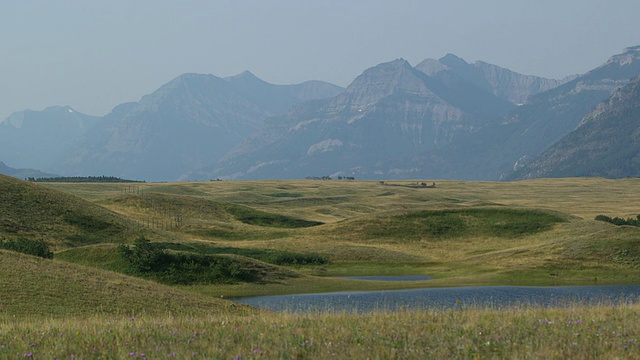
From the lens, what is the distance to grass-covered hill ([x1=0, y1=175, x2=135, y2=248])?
298 ft

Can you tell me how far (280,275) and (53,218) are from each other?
45.5 metres

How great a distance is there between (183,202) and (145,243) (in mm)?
84735

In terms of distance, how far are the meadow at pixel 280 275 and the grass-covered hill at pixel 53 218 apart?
32 centimetres

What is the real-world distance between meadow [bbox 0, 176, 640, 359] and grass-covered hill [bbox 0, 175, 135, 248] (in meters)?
0.32

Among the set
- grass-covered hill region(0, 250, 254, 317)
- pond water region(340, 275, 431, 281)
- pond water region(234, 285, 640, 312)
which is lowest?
pond water region(340, 275, 431, 281)

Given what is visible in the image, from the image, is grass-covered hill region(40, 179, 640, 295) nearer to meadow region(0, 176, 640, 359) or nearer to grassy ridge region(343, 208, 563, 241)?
grassy ridge region(343, 208, 563, 241)

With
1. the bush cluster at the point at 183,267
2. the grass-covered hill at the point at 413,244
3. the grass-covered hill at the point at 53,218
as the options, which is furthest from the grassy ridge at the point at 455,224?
the bush cluster at the point at 183,267

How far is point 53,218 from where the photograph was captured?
98188 millimetres

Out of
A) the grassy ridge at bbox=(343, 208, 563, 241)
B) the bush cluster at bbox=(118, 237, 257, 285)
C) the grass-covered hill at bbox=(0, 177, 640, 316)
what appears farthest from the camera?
the grassy ridge at bbox=(343, 208, 563, 241)

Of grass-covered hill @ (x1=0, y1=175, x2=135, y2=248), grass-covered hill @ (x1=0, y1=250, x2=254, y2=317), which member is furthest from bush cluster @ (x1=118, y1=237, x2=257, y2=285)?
grass-covered hill @ (x1=0, y1=175, x2=135, y2=248)

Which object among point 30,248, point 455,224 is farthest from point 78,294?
point 455,224

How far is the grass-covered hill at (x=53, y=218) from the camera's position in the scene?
298 feet

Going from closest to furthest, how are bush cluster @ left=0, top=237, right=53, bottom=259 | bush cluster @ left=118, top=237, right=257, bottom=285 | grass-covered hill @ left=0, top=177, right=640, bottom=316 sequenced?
bush cluster @ left=0, top=237, right=53, bottom=259 → bush cluster @ left=118, top=237, right=257, bottom=285 → grass-covered hill @ left=0, top=177, right=640, bottom=316

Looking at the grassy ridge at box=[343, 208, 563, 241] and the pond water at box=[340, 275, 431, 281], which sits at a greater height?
the grassy ridge at box=[343, 208, 563, 241]
